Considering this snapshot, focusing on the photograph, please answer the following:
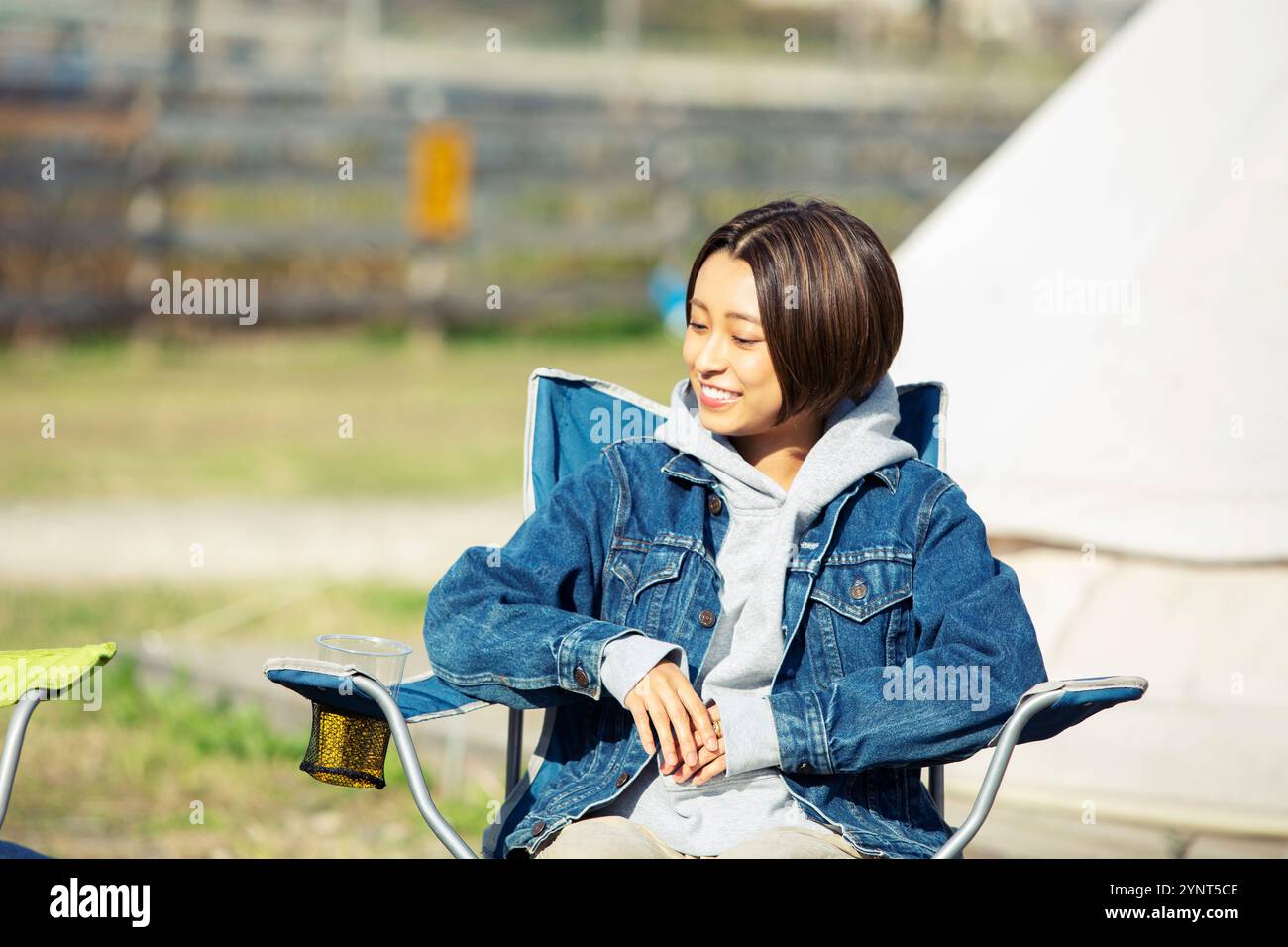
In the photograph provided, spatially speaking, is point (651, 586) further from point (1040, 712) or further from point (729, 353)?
point (1040, 712)

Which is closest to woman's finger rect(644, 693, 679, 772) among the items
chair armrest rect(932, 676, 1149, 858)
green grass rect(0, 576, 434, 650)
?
chair armrest rect(932, 676, 1149, 858)

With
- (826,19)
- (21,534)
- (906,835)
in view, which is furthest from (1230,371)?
(826,19)

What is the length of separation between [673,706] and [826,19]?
21850 millimetres

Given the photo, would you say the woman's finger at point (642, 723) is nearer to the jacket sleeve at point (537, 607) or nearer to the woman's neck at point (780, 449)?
the jacket sleeve at point (537, 607)

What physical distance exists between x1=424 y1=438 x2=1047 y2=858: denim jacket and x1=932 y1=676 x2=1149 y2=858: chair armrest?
0.16ft

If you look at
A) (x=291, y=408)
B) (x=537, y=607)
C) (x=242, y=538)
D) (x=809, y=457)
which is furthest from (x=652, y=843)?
(x=291, y=408)

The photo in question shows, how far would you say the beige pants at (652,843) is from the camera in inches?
92.0

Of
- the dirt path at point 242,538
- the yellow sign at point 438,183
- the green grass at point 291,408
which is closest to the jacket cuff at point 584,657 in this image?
the dirt path at point 242,538

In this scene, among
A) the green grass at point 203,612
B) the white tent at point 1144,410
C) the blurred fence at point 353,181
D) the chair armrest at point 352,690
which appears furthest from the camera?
the blurred fence at point 353,181

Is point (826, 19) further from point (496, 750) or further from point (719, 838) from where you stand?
point (719, 838)

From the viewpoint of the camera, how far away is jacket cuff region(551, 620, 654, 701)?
2381 mm

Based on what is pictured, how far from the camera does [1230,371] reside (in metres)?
3.85

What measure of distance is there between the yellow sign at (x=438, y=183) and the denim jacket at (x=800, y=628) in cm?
887

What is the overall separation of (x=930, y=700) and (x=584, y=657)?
498 millimetres
